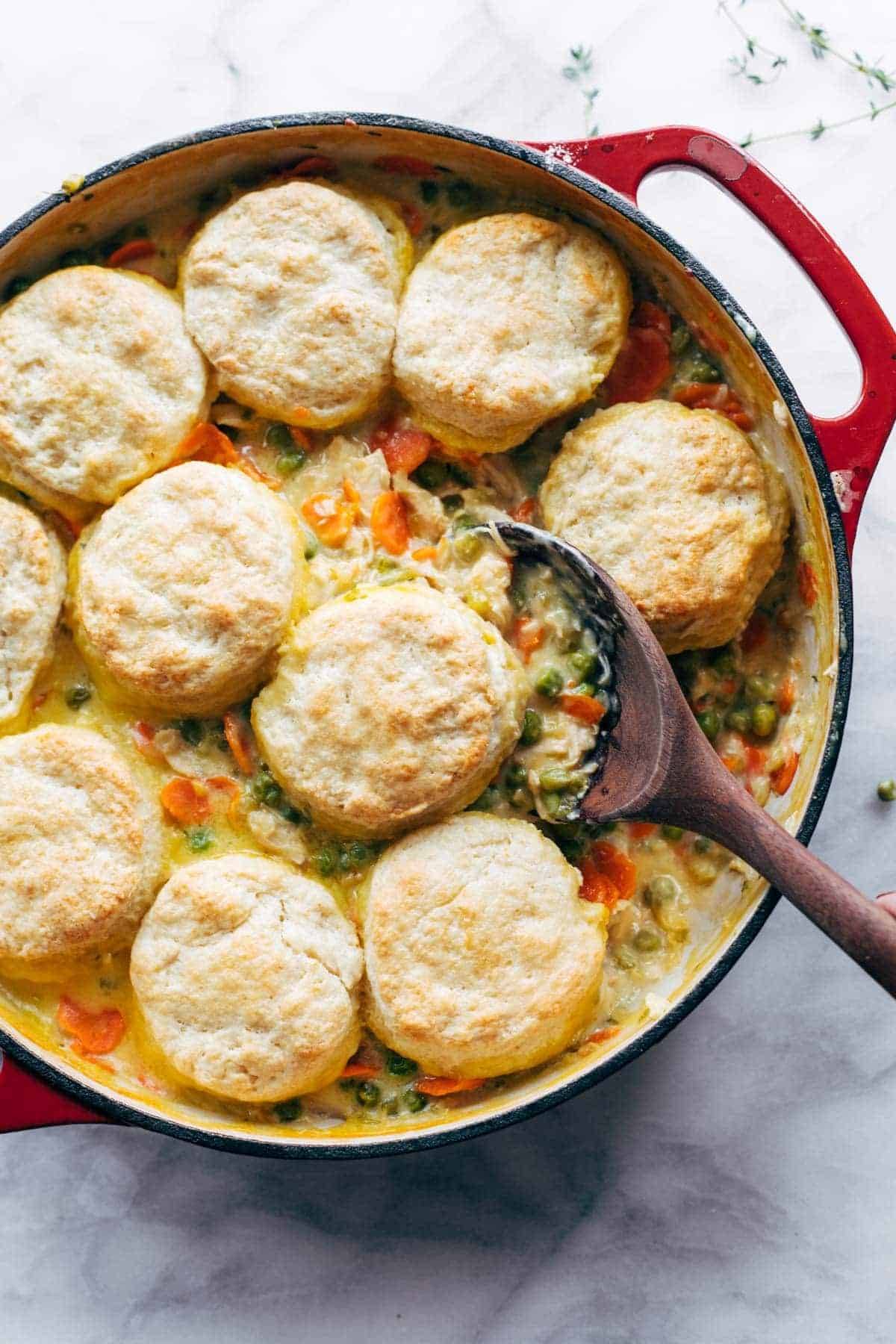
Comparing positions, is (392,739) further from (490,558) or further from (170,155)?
(170,155)

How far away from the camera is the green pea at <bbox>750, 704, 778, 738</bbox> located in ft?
11.5

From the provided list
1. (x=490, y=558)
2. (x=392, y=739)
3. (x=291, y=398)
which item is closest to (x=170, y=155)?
(x=291, y=398)

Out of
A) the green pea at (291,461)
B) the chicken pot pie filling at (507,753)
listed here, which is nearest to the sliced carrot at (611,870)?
the chicken pot pie filling at (507,753)

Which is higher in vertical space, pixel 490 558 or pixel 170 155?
pixel 170 155

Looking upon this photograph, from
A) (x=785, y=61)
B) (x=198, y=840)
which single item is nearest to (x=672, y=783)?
(x=198, y=840)

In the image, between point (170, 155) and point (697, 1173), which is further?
point (697, 1173)

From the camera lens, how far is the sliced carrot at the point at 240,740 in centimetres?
343

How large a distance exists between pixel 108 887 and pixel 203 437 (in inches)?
48.5

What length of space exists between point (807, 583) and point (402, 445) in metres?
1.18

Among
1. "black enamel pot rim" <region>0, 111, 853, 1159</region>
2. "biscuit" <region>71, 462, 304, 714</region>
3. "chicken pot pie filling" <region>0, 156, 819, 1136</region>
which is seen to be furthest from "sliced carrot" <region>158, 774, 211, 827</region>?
"black enamel pot rim" <region>0, 111, 853, 1159</region>

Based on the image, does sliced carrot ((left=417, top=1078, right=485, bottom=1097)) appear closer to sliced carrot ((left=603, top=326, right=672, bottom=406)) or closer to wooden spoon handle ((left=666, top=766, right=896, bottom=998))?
wooden spoon handle ((left=666, top=766, right=896, bottom=998))

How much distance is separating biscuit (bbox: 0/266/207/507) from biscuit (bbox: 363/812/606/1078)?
51.0 inches

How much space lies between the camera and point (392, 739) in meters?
3.17

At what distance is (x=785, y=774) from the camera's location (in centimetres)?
351
